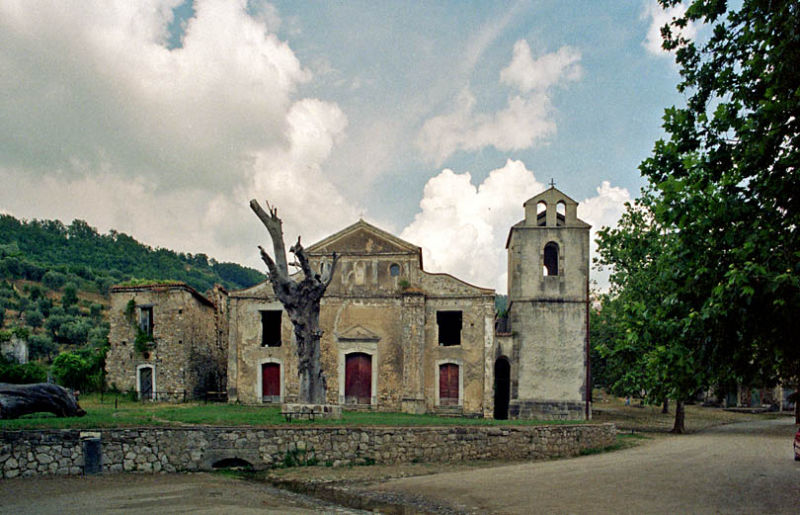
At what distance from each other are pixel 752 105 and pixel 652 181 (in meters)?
2.07

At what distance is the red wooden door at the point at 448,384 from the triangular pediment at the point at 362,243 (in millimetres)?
5640

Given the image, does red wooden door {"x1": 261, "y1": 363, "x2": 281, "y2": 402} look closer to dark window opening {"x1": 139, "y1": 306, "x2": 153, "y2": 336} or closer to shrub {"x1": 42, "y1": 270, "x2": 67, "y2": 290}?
dark window opening {"x1": 139, "y1": 306, "x2": 153, "y2": 336}

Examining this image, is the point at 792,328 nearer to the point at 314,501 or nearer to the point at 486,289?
the point at 314,501

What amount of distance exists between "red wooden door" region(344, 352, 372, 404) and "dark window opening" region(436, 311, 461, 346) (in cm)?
450

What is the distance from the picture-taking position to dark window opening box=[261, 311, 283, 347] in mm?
27998

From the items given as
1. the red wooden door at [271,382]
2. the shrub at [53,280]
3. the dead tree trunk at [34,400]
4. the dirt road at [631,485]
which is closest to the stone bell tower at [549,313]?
the dirt road at [631,485]

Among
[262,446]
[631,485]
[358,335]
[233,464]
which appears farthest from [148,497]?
[358,335]

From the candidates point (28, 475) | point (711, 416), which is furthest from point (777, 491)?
point (711, 416)

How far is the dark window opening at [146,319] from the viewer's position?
88.4 feet

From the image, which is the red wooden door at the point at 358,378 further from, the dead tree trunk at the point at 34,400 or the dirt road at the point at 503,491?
the dead tree trunk at the point at 34,400

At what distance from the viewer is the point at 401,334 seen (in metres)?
27.0

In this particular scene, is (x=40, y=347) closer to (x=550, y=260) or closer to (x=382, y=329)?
(x=382, y=329)

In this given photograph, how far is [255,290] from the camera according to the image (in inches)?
1083

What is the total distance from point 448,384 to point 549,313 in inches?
227
